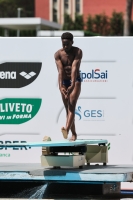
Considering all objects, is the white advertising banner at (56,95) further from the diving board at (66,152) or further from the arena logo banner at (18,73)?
the diving board at (66,152)

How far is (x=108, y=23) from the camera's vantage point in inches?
2736

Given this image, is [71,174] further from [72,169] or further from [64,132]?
[64,132]

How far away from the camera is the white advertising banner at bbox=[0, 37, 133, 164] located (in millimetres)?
10672

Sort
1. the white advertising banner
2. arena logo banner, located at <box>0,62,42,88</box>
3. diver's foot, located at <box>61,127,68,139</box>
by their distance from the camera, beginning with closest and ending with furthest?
diver's foot, located at <box>61,127,68,139</box>, the white advertising banner, arena logo banner, located at <box>0,62,42,88</box>

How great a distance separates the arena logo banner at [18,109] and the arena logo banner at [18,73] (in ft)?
0.83

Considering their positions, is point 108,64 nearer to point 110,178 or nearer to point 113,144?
point 113,144

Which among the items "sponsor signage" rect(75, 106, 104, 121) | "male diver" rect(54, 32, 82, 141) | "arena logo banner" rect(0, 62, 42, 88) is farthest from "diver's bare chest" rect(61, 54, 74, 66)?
"sponsor signage" rect(75, 106, 104, 121)

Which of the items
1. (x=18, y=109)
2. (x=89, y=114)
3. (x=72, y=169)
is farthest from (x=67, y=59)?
(x=72, y=169)

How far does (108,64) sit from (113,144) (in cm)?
124

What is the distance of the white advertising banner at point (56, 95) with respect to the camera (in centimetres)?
1067

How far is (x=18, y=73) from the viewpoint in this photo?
1093cm

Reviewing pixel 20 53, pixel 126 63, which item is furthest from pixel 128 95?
pixel 20 53

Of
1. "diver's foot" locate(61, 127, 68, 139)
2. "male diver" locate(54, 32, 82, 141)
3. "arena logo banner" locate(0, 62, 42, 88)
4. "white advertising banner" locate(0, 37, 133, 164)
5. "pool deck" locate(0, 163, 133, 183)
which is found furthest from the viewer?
"arena logo banner" locate(0, 62, 42, 88)

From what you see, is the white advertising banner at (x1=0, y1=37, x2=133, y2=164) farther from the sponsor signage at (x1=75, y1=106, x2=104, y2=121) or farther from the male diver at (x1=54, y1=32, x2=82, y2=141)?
the male diver at (x1=54, y1=32, x2=82, y2=141)
